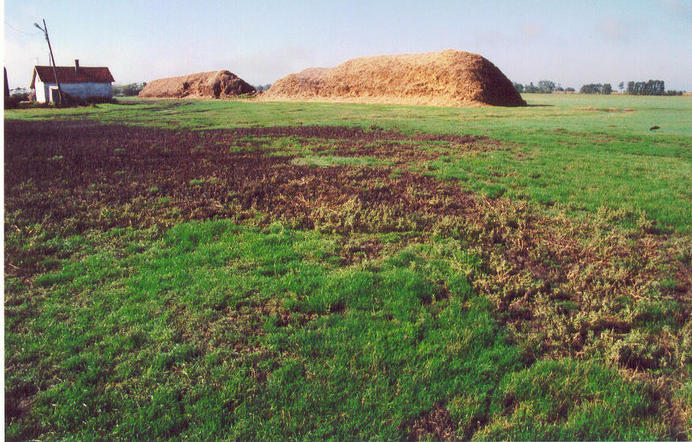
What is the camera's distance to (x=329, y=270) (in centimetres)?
612

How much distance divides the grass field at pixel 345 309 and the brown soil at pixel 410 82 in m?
50.0

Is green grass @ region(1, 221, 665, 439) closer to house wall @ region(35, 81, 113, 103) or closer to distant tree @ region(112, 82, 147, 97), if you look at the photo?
house wall @ region(35, 81, 113, 103)

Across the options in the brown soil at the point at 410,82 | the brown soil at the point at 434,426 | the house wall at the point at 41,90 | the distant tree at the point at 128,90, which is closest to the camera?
the brown soil at the point at 434,426

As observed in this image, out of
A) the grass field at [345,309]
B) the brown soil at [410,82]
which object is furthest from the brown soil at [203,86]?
the grass field at [345,309]

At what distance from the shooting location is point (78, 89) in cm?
6962

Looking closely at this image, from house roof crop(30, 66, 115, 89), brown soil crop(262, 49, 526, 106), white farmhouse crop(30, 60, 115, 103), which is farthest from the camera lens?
house roof crop(30, 66, 115, 89)

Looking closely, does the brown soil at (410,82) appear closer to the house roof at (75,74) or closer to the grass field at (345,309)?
the house roof at (75,74)

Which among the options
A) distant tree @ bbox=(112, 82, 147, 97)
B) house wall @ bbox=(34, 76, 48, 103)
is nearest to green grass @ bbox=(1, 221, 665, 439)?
house wall @ bbox=(34, 76, 48, 103)

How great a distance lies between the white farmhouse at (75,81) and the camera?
221ft

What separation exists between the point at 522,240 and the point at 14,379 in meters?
7.14

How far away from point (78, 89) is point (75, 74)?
270cm

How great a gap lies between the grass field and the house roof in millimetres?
71702

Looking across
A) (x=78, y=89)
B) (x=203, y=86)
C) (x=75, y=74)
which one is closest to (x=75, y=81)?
(x=78, y=89)

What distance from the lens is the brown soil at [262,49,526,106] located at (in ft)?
191
